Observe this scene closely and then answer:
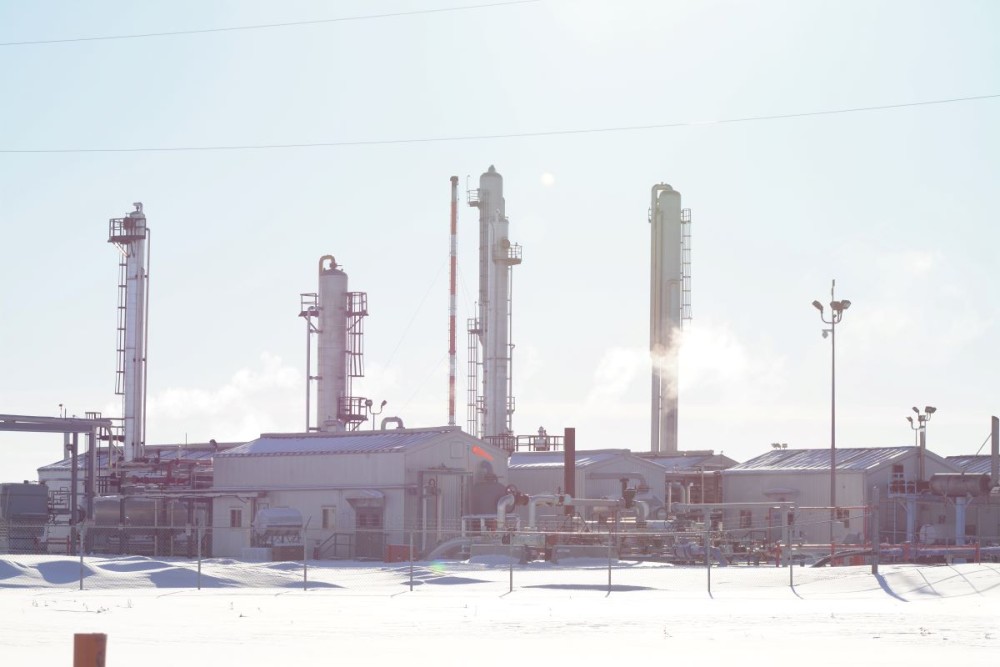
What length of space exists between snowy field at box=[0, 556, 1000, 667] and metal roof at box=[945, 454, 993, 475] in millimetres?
32142

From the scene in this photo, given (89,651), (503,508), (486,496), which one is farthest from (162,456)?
(89,651)

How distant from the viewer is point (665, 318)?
8744cm

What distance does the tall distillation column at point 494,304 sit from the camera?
283 ft

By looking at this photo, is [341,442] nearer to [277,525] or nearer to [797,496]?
[277,525]

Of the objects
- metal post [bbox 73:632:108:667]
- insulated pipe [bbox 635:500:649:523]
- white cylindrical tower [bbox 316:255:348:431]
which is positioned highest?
white cylindrical tower [bbox 316:255:348:431]

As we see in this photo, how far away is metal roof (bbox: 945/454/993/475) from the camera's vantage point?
7000cm

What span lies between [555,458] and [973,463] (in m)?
21.3

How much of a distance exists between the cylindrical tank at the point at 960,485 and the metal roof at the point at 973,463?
13421 millimetres

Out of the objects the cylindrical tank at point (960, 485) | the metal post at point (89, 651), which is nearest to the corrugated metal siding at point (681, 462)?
the cylindrical tank at point (960, 485)

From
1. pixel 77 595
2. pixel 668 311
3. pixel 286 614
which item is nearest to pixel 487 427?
pixel 668 311

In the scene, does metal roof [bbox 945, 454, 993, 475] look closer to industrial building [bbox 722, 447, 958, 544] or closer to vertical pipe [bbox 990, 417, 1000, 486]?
industrial building [bbox 722, 447, 958, 544]

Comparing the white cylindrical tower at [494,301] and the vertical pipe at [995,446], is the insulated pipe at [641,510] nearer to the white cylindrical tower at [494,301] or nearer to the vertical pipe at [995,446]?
the vertical pipe at [995,446]

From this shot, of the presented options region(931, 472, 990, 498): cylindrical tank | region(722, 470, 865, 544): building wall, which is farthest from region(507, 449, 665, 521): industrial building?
region(931, 472, 990, 498): cylindrical tank

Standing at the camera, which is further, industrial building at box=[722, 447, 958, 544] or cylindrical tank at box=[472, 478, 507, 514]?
industrial building at box=[722, 447, 958, 544]
